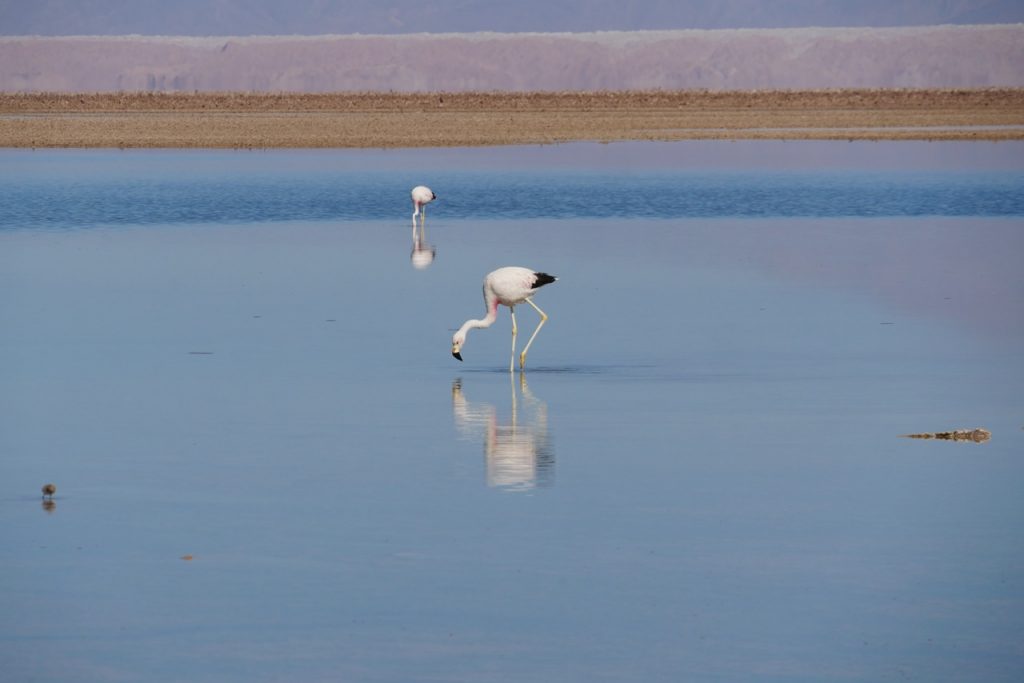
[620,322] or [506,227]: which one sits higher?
[506,227]

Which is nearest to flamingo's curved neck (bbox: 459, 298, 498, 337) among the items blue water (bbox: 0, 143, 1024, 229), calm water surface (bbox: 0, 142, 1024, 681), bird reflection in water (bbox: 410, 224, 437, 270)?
calm water surface (bbox: 0, 142, 1024, 681)

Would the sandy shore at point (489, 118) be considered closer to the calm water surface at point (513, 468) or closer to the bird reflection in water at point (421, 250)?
the bird reflection in water at point (421, 250)

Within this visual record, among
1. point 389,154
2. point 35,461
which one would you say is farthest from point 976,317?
point 389,154

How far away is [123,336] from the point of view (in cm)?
1619

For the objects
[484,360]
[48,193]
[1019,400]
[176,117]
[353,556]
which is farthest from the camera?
[176,117]

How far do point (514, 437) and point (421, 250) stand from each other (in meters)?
13.4

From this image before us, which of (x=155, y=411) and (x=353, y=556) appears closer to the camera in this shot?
(x=353, y=556)

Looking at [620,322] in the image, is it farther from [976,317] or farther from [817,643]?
[817,643]

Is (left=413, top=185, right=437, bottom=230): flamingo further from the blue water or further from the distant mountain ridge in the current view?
the distant mountain ridge

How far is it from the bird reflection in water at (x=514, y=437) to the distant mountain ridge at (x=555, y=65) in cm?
17264

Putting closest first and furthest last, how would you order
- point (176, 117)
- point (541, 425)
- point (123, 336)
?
point (541, 425) → point (123, 336) → point (176, 117)

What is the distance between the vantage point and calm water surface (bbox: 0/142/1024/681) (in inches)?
296

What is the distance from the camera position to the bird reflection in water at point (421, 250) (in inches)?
896

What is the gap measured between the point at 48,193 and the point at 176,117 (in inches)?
1749
